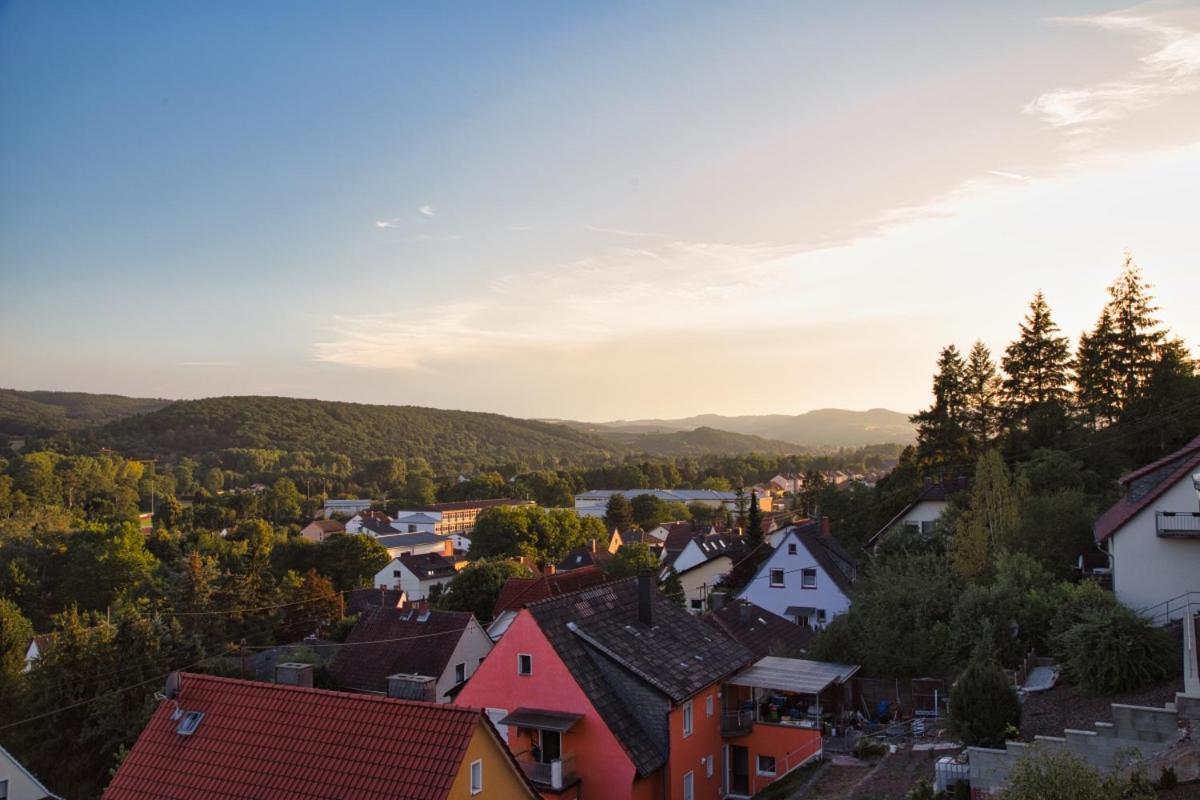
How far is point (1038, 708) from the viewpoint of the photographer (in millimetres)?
18250

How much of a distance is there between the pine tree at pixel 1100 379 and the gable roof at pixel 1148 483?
19.3 m

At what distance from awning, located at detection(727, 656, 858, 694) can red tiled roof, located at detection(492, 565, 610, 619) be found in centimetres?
1857

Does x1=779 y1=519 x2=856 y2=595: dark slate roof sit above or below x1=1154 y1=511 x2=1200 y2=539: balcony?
below

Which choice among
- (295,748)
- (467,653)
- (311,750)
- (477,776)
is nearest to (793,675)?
(477,776)

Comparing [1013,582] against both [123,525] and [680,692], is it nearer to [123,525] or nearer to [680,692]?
[680,692]

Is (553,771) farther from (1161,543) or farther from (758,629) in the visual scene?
(1161,543)

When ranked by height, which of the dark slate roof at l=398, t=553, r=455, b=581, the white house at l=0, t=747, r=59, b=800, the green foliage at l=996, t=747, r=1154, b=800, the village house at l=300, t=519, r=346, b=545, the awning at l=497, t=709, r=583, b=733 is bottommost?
the village house at l=300, t=519, r=346, b=545

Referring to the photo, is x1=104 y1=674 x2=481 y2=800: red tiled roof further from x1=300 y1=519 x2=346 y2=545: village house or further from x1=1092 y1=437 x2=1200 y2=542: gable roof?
x1=300 y1=519 x2=346 y2=545: village house

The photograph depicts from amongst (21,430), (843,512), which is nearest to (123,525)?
(843,512)

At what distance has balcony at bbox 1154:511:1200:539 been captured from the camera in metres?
22.7

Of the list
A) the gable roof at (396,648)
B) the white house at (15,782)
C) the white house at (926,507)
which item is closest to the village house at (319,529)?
the gable roof at (396,648)

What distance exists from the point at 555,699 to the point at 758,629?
1557 centimetres

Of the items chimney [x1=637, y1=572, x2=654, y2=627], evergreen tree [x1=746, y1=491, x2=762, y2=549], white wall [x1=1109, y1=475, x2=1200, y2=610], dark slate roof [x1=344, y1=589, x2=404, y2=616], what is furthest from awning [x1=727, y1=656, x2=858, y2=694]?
evergreen tree [x1=746, y1=491, x2=762, y2=549]

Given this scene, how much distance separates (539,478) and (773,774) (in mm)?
153188
